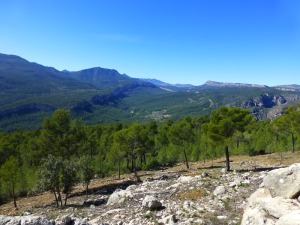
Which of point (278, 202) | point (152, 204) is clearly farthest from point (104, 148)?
point (278, 202)

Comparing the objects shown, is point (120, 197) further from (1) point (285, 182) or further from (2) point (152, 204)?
(1) point (285, 182)

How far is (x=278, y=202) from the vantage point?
53.3ft

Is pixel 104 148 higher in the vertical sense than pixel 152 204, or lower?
lower

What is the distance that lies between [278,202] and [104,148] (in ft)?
213

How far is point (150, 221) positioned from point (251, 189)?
413 inches

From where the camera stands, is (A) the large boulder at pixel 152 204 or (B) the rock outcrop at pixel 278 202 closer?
(B) the rock outcrop at pixel 278 202

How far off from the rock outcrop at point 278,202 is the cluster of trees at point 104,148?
21.6 m

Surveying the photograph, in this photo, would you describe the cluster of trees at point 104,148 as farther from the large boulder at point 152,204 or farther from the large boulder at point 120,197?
the large boulder at point 152,204

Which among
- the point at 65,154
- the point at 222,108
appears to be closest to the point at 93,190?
the point at 65,154

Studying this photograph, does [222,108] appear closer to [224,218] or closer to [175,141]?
[175,141]

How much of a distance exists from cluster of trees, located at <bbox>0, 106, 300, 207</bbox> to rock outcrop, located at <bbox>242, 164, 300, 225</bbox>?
21.6 metres

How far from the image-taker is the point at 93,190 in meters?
46.6

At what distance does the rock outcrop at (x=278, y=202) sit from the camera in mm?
14495

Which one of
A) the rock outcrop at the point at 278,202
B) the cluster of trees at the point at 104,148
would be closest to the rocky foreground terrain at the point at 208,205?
the rock outcrop at the point at 278,202
